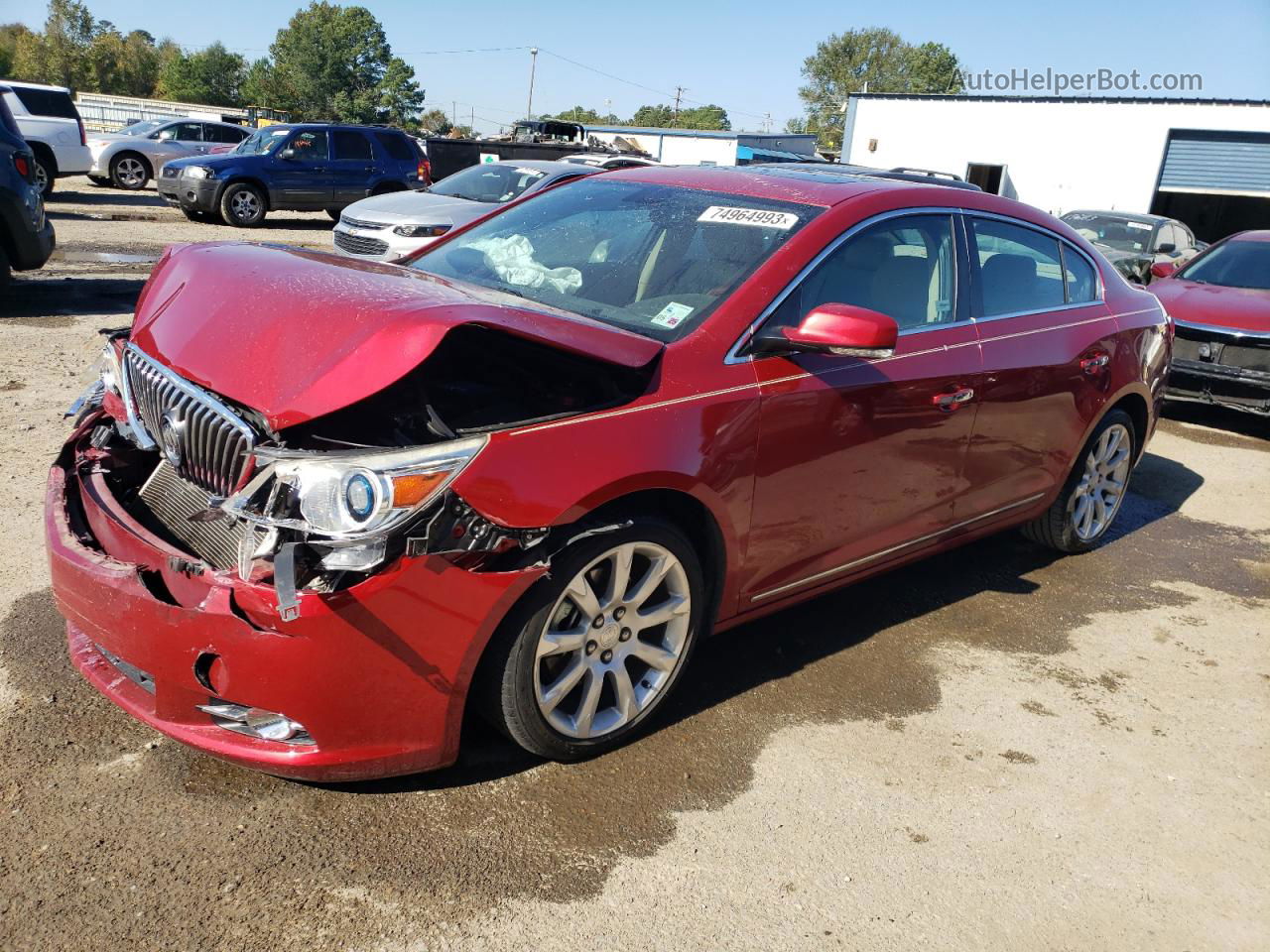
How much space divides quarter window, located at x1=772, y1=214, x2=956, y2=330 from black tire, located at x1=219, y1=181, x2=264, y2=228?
15419mm

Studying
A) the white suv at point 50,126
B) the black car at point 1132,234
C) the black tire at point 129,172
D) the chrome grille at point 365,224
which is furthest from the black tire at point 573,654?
the black tire at point 129,172

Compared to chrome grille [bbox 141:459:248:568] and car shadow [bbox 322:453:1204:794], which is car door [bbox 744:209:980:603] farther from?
chrome grille [bbox 141:459:248:568]

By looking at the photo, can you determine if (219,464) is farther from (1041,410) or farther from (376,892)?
(1041,410)

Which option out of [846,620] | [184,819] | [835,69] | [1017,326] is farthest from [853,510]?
[835,69]

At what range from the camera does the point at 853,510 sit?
3.67 meters

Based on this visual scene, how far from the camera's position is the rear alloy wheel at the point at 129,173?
21.5m

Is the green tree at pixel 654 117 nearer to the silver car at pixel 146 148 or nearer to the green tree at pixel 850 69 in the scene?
the green tree at pixel 850 69

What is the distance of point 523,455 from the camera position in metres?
2.63

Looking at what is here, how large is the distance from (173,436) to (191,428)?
11cm

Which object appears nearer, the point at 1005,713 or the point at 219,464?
the point at 219,464

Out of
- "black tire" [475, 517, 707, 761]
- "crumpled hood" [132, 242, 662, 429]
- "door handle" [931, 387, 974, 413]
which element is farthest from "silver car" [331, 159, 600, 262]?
"black tire" [475, 517, 707, 761]

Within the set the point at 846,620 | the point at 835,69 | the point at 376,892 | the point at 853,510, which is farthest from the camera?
the point at 835,69

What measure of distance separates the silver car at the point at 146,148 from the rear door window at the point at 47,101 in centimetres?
233

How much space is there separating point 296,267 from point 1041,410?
10.4ft
